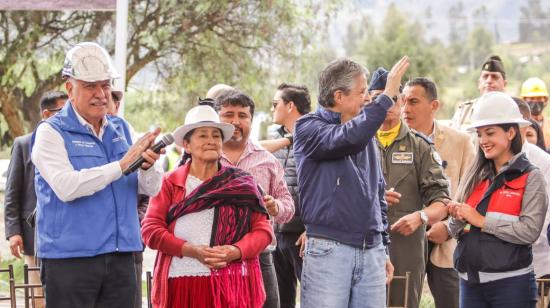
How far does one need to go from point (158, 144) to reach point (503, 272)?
1951mm

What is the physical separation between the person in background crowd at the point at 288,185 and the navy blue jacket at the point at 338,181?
1407mm

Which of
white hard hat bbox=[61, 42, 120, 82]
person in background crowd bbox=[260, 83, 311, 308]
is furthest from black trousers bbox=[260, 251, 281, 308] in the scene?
white hard hat bbox=[61, 42, 120, 82]

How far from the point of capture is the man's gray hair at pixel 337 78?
5.00 metres

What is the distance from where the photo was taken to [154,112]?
1234cm

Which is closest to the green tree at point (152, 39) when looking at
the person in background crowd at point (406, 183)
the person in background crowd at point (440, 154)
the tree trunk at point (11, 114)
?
the tree trunk at point (11, 114)

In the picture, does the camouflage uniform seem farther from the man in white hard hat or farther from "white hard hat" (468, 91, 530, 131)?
the man in white hard hat

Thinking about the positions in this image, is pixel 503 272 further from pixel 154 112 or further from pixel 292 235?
pixel 154 112

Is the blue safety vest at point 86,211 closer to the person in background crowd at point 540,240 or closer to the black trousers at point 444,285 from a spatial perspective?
the black trousers at point 444,285

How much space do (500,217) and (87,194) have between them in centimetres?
217

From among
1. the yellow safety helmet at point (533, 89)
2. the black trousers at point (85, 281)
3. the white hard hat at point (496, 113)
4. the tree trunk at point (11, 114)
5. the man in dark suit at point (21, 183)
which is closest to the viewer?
the black trousers at point (85, 281)

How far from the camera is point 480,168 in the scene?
18.0ft

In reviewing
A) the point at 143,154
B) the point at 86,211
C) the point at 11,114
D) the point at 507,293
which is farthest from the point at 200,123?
the point at 11,114

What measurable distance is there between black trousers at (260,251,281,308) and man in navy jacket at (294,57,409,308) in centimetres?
90

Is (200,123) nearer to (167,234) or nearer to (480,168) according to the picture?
(167,234)
